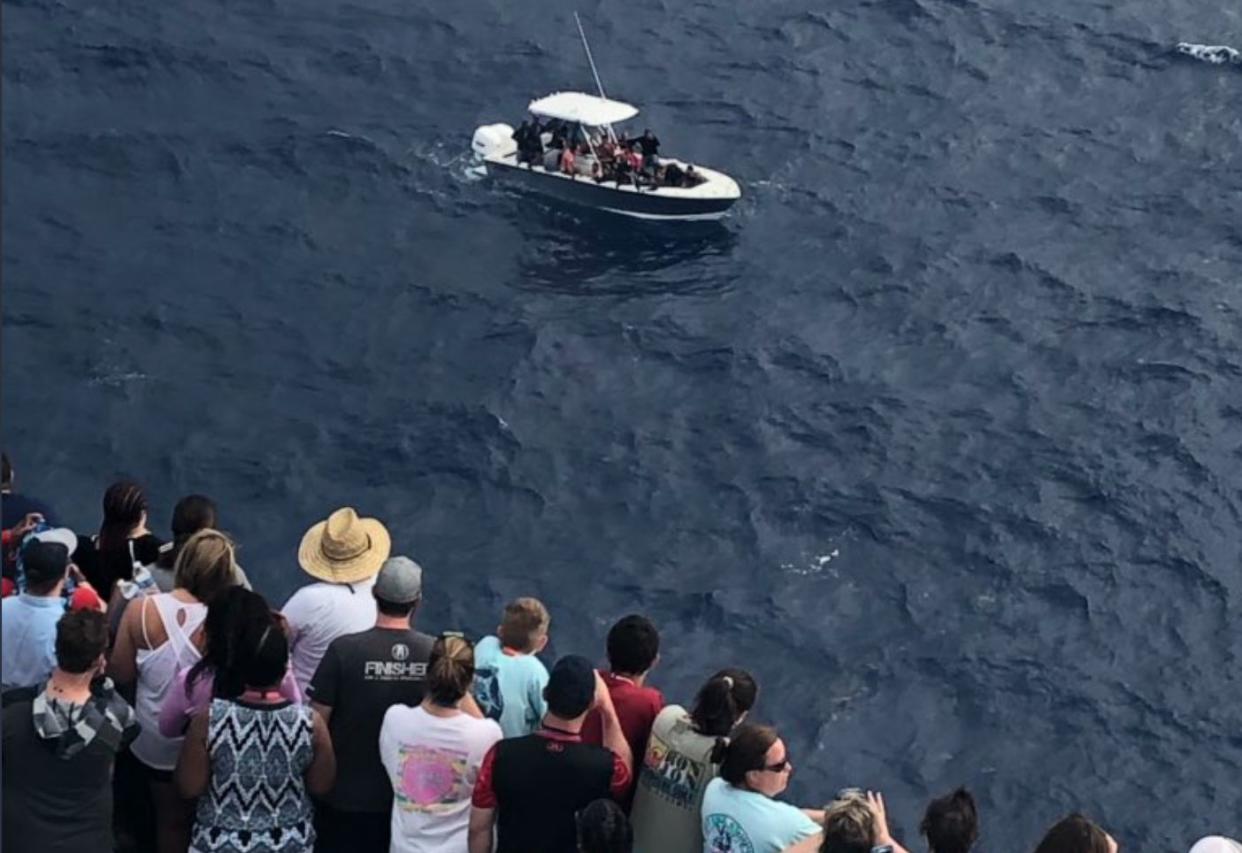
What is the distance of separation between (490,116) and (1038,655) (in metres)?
25.3

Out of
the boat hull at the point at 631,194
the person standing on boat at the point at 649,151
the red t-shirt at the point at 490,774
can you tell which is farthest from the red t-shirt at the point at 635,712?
the person standing on boat at the point at 649,151

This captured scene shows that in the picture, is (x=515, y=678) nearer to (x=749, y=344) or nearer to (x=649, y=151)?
(x=749, y=344)

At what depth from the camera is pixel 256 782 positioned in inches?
536

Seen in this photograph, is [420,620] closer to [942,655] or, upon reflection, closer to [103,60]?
[942,655]

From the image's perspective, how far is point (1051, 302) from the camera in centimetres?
4772

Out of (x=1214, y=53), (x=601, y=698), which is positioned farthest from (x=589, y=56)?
(x=601, y=698)

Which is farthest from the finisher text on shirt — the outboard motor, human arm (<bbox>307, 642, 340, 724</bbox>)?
the outboard motor

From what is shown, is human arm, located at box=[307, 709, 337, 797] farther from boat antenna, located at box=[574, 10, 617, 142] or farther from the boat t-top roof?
boat antenna, located at box=[574, 10, 617, 142]

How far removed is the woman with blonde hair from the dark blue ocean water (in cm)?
1930

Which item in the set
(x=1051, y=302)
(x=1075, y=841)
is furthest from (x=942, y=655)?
(x=1075, y=841)

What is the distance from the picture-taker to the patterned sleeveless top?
44.1 feet

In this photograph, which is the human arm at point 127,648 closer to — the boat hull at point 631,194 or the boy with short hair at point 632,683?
the boy with short hair at point 632,683

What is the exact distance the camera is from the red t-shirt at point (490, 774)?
13500mm

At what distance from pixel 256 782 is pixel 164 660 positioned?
1.27 meters
